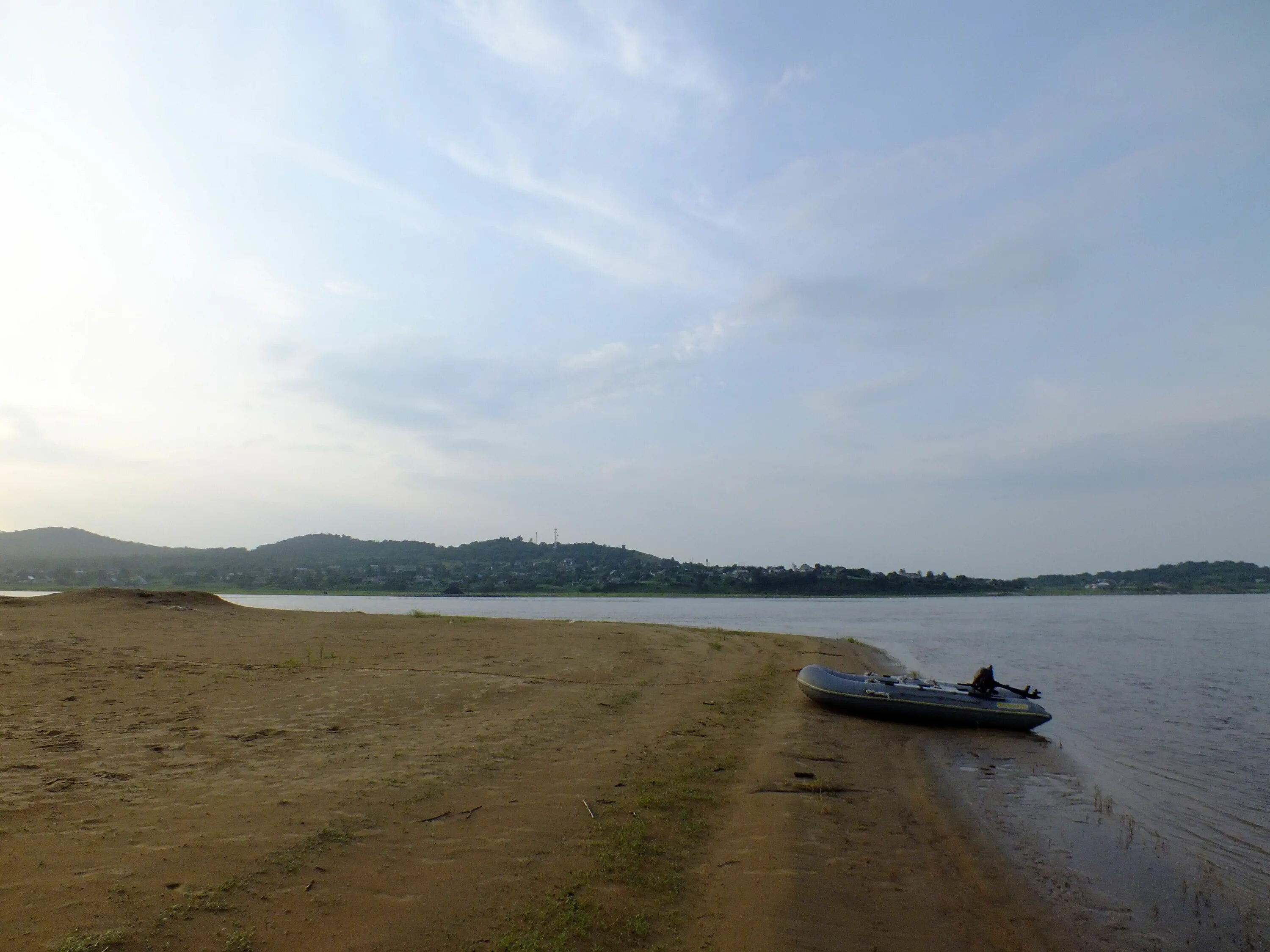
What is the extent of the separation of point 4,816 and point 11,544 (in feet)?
593

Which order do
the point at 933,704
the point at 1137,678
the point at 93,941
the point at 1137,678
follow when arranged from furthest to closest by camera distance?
the point at 1137,678 → the point at 1137,678 → the point at 933,704 → the point at 93,941

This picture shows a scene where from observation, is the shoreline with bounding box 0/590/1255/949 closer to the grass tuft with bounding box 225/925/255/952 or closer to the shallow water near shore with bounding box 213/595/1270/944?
the grass tuft with bounding box 225/925/255/952

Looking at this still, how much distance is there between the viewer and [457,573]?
137500 mm

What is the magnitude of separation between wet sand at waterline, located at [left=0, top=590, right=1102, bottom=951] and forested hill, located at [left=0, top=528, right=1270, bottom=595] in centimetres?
9701

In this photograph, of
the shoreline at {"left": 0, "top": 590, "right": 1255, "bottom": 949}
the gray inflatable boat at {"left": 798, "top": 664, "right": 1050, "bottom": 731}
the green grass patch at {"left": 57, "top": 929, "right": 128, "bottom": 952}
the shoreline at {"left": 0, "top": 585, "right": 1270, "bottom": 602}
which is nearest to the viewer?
the green grass patch at {"left": 57, "top": 929, "right": 128, "bottom": 952}

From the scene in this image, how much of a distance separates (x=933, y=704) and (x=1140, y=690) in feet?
36.8

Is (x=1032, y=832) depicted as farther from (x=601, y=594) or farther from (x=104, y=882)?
(x=601, y=594)

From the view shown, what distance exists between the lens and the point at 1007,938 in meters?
6.13

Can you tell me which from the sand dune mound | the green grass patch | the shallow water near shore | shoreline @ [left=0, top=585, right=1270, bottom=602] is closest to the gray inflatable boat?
the shallow water near shore

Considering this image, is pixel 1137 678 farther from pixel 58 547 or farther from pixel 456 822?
pixel 58 547

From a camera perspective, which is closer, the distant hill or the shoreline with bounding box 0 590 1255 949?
the shoreline with bounding box 0 590 1255 949

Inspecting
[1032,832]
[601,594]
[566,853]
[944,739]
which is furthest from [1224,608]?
[566,853]

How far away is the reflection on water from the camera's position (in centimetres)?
1047

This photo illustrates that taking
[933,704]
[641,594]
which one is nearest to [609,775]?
[933,704]
